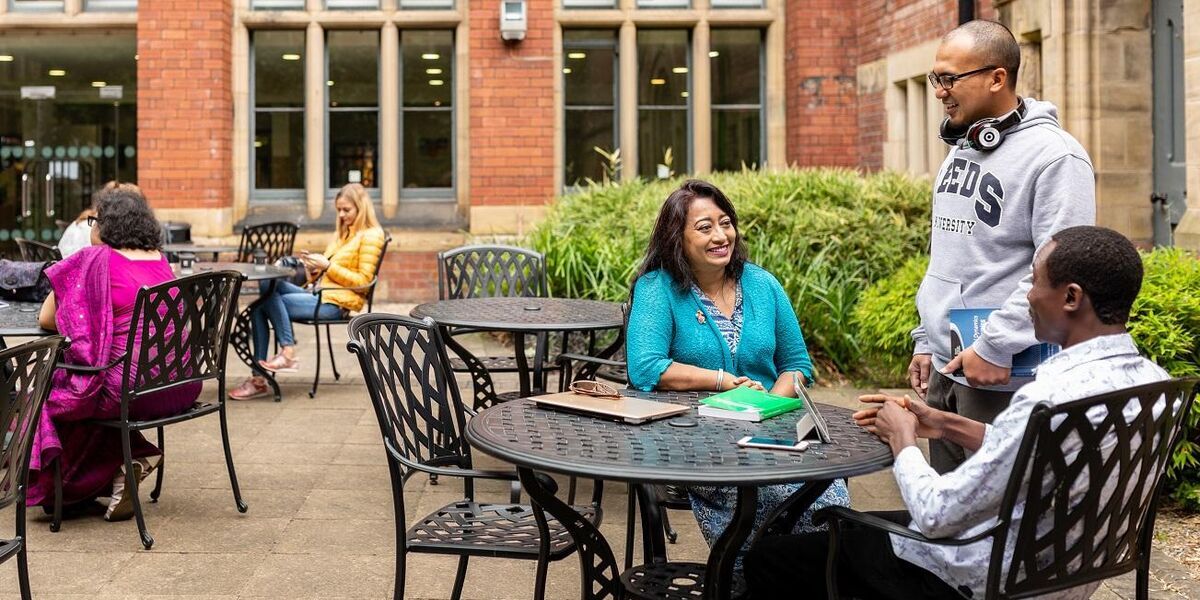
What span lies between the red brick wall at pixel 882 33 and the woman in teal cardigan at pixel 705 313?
26.2 ft

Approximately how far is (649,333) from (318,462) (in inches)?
111

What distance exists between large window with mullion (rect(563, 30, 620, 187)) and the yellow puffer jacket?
5.75 m

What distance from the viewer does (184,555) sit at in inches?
187

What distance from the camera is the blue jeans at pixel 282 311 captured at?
825 centimetres

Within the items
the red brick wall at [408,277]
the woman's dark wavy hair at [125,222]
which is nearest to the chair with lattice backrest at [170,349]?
the woman's dark wavy hair at [125,222]

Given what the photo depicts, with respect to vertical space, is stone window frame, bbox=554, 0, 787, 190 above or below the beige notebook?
above

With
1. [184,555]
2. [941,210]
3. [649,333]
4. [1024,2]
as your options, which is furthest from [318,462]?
[1024,2]

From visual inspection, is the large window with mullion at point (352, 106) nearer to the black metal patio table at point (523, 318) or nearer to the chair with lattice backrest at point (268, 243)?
the chair with lattice backrest at point (268, 243)

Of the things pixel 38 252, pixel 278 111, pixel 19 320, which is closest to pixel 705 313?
pixel 19 320

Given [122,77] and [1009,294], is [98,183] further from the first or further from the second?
[1009,294]

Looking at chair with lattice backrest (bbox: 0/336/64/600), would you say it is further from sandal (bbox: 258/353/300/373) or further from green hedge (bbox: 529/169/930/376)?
green hedge (bbox: 529/169/930/376)

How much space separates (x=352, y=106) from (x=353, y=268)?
19.5ft

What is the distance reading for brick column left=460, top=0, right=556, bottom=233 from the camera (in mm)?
13430

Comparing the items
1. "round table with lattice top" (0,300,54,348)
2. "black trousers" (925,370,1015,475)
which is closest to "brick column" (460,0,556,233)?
"round table with lattice top" (0,300,54,348)
